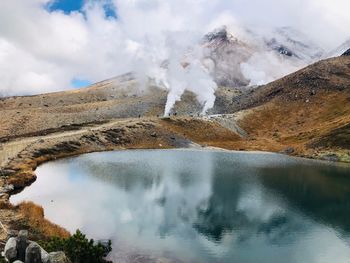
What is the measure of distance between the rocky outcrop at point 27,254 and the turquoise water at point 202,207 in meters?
9.37

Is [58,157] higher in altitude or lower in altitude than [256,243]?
higher

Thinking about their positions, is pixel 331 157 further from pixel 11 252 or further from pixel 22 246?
pixel 11 252

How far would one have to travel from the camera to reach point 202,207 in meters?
60.8

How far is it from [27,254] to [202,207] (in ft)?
112

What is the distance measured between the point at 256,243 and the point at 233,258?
18.7 feet

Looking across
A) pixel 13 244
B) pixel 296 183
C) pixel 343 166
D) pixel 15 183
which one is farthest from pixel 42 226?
pixel 343 166

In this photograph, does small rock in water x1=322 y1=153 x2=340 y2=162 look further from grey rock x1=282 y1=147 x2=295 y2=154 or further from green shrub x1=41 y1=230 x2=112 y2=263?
green shrub x1=41 y1=230 x2=112 y2=263

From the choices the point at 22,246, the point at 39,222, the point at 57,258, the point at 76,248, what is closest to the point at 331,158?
the point at 39,222

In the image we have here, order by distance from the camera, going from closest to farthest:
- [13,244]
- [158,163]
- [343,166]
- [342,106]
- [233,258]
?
[13,244] → [233,258] → [158,163] → [343,166] → [342,106]

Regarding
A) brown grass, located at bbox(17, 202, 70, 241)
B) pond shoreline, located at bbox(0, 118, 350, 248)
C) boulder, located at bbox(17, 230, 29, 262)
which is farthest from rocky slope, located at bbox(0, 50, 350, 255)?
boulder, located at bbox(17, 230, 29, 262)

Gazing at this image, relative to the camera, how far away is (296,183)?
82125 millimetres

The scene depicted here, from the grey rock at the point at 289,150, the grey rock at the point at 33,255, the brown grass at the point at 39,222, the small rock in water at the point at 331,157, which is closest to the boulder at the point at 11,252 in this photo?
the grey rock at the point at 33,255

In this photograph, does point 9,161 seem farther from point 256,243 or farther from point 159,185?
point 256,243

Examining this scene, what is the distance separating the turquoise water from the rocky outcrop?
9.37 meters
